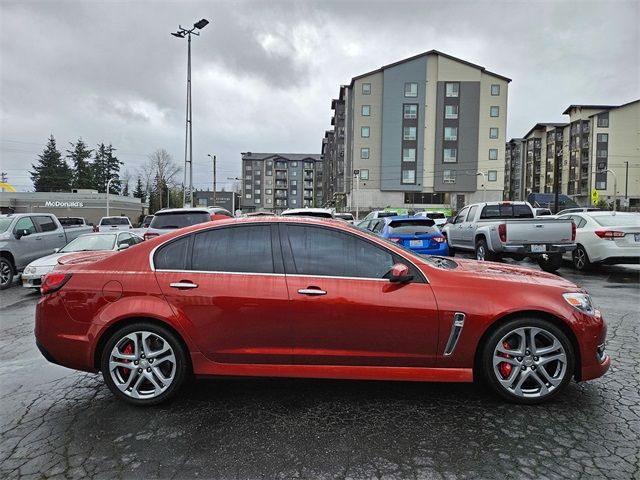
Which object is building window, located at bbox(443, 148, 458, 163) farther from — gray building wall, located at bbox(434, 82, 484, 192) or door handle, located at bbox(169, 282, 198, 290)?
door handle, located at bbox(169, 282, 198, 290)

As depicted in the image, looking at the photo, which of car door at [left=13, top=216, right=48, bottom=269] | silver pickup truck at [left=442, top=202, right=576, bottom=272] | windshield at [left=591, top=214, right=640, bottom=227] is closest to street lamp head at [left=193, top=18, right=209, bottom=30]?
car door at [left=13, top=216, right=48, bottom=269]

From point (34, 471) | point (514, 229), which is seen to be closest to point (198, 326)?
point (34, 471)

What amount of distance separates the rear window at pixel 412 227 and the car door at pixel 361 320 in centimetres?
746

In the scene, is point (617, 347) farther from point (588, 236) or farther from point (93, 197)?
point (93, 197)

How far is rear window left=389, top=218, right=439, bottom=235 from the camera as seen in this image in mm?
10750

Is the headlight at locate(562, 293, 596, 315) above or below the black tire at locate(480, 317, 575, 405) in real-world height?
above

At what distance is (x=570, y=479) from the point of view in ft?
8.09

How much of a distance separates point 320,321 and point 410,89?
57.5m

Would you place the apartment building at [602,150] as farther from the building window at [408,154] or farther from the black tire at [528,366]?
the black tire at [528,366]

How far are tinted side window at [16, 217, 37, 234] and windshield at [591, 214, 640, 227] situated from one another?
580 inches

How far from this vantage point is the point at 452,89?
183 feet

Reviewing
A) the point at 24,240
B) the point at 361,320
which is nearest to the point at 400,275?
the point at 361,320

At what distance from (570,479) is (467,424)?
2.44ft

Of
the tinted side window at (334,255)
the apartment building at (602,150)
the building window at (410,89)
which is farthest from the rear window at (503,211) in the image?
the apartment building at (602,150)
